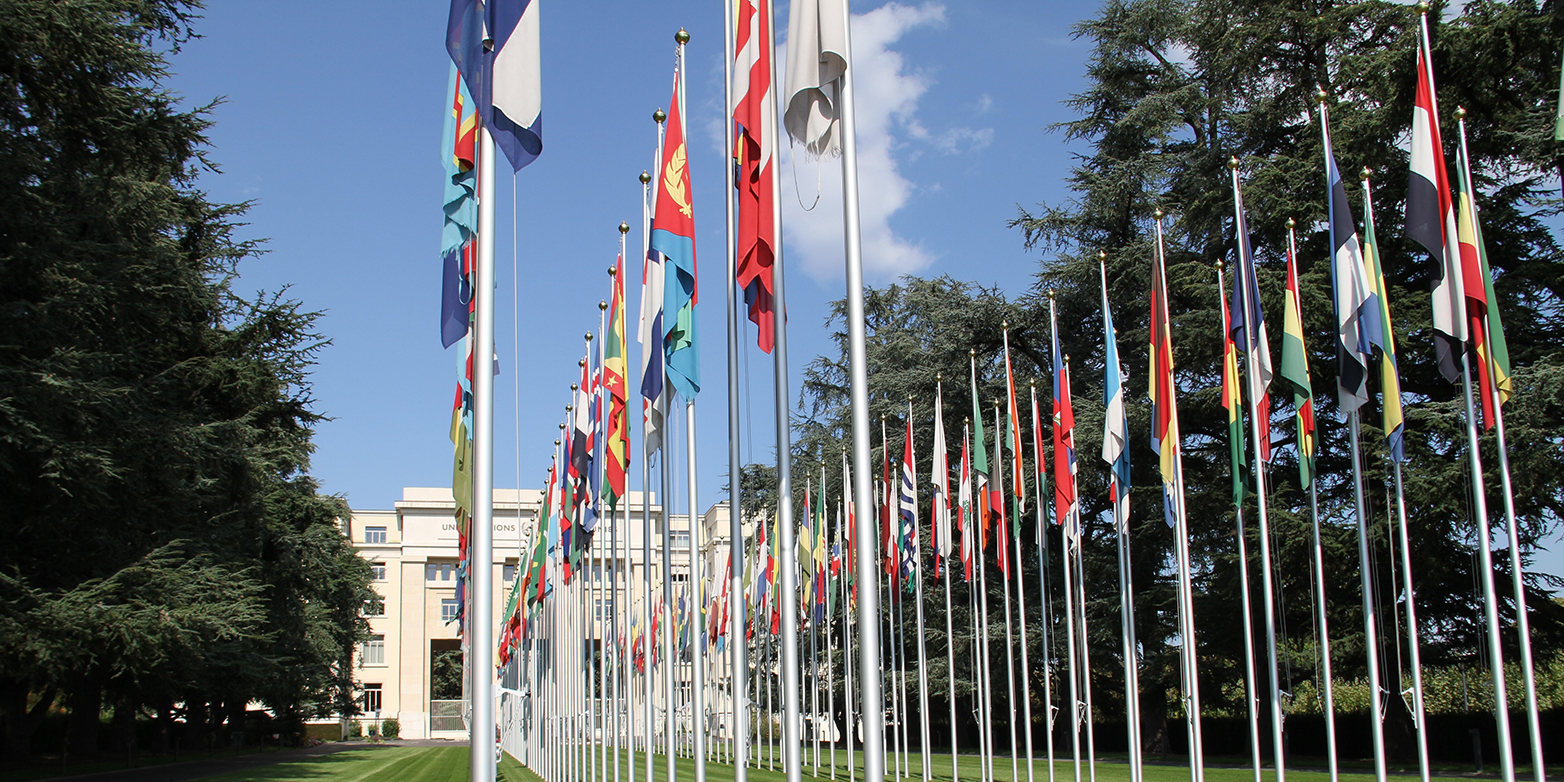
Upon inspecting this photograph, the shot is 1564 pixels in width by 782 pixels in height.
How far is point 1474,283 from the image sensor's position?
11750 millimetres

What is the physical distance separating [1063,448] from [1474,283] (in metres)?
6.67

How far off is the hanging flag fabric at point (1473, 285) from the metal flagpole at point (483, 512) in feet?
29.9

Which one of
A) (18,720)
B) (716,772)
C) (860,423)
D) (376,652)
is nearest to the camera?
(860,423)

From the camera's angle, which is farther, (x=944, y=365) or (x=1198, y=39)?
(x=944, y=365)

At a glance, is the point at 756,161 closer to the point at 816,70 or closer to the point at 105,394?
the point at 816,70

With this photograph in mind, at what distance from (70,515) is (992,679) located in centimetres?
2296

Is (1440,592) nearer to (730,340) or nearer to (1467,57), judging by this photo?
(1467,57)

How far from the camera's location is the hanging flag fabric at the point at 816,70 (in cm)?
798

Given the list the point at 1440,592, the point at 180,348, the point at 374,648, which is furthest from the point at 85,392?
the point at 374,648

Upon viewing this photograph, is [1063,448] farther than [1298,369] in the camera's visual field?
Yes

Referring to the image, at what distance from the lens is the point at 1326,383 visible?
2638cm

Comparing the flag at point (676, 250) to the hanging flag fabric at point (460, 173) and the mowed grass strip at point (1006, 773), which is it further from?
the mowed grass strip at point (1006, 773)

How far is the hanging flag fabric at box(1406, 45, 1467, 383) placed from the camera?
38.3 feet

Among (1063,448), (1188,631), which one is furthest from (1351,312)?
(1063,448)
